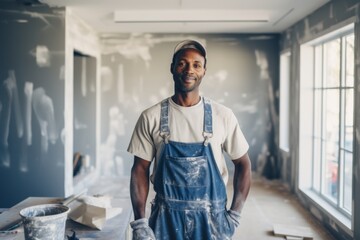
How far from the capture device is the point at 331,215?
4.27 meters

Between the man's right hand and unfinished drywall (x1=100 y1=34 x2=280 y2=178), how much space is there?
17.4ft

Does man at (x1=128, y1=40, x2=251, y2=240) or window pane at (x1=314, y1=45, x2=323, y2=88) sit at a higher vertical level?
window pane at (x1=314, y1=45, x2=323, y2=88)

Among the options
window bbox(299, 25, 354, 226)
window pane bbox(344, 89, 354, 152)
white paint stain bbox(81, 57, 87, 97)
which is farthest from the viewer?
white paint stain bbox(81, 57, 87, 97)

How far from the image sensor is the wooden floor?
13.8 feet

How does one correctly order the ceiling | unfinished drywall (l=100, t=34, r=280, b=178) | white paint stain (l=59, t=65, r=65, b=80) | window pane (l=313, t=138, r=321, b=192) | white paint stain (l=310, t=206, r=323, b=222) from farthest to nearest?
unfinished drywall (l=100, t=34, r=280, b=178)
window pane (l=313, t=138, r=321, b=192)
white paint stain (l=59, t=65, r=65, b=80)
the ceiling
white paint stain (l=310, t=206, r=323, b=222)

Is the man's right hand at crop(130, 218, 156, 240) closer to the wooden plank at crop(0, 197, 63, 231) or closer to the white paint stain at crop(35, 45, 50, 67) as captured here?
the wooden plank at crop(0, 197, 63, 231)

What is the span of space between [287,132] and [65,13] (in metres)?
4.19

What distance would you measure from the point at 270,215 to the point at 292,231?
0.70 metres

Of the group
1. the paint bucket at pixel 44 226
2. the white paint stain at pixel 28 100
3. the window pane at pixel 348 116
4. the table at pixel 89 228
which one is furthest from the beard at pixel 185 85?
the white paint stain at pixel 28 100

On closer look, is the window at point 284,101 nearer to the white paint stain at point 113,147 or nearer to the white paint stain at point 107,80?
the white paint stain at point 113,147

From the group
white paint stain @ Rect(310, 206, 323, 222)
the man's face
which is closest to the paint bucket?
the man's face

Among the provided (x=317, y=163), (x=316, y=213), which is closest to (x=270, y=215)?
(x=316, y=213)

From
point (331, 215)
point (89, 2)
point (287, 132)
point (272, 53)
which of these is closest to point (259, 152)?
point (287, 132)

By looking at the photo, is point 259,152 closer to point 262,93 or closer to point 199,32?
point 262,93
